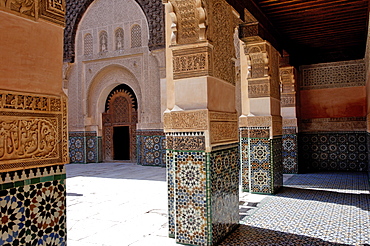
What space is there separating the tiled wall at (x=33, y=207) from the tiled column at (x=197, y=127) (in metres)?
1.24

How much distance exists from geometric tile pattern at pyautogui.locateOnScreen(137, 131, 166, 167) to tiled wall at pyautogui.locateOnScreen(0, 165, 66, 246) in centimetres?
594

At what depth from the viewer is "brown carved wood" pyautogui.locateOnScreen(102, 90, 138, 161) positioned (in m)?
8.03

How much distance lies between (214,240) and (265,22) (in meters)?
2.75

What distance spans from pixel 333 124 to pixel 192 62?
4.72 meters

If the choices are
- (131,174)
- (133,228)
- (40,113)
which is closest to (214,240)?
(133,228)

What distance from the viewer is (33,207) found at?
113cm

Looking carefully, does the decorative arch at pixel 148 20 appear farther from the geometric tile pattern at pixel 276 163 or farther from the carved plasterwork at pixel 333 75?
the geometric tile pattern at pixel 276 163

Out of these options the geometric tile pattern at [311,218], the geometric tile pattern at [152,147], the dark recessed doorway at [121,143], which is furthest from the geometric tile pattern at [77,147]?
the geometric tile pattern at [311,218]

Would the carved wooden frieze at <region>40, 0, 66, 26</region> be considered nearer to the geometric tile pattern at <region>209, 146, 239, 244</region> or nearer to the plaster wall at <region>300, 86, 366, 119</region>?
the geometric tile pattern at <region>209, 146, 239, 244</region>

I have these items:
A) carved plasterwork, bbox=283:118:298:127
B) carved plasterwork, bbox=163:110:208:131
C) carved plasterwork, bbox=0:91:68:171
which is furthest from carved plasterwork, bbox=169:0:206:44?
carved plasterwork, bbox=283:118:298:127

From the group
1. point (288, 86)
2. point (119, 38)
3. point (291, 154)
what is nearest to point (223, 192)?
point (291, 154)

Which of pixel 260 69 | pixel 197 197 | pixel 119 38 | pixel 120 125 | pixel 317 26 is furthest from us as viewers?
pixel 120 125

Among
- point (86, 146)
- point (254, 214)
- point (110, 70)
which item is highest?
point (110, 70)

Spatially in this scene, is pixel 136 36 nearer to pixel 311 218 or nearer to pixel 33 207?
pixel 311 218
